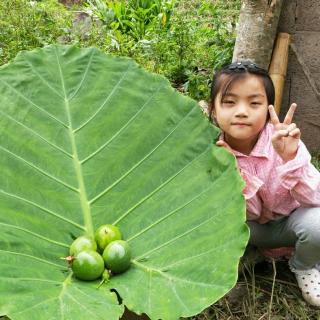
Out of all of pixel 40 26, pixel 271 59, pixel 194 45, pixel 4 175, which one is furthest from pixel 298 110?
pixel 40 26

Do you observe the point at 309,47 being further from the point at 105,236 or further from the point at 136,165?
the point at 105,236

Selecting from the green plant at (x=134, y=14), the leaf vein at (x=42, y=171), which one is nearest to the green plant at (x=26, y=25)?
the green plant at (x=134, y=14)

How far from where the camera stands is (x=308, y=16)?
9.52ft

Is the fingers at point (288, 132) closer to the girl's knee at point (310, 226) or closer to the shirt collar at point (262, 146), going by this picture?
the shirt collar at point (262, 146)

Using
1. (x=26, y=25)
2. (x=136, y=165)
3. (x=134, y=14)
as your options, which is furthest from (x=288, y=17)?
(x=134, y=14)

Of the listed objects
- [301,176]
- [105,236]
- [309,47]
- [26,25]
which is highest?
[309,47]

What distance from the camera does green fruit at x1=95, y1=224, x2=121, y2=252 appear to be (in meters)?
1.74

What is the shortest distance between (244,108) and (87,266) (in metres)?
0.76

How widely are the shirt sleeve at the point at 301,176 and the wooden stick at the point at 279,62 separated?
37.1 inches

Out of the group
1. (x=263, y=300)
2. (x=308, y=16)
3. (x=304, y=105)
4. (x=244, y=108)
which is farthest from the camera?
(x=304, y=105)

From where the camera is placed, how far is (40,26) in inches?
174

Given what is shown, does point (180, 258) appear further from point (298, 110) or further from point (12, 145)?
point (298, 110)

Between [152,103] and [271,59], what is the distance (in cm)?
104

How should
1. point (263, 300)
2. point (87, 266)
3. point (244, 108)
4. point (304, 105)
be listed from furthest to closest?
1. point (304, 105)
2. point (263, 300)
3. point (244, 108)
4. point (87, 266)
